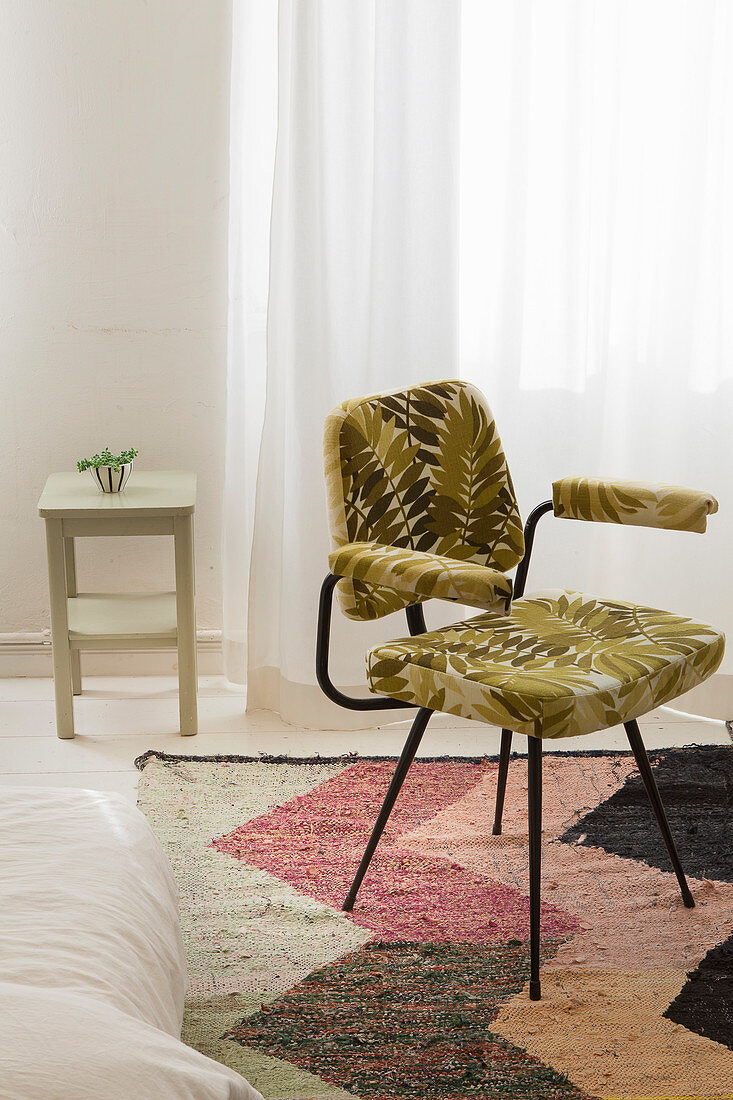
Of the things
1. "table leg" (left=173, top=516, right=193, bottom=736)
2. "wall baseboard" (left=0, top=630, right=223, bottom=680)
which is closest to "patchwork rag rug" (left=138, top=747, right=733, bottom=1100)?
"table leg" (left=173, top=516, right=193, bottom=736)

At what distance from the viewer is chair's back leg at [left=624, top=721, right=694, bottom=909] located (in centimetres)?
173

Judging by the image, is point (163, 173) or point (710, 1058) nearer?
point (710, 1058)

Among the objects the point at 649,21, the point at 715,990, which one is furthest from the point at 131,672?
the point at 649,21

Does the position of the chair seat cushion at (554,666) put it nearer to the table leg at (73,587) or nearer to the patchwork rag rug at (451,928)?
the patchwork rag rug at (451,928)

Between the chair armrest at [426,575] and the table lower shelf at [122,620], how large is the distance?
964 mm

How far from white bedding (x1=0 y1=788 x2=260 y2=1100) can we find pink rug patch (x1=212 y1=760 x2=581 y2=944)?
51cm

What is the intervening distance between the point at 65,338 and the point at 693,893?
1.95 m

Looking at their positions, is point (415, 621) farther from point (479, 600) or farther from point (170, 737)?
point (170, 737)

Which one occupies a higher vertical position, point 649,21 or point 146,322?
point 649,21

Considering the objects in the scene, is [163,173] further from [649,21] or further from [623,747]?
[623,747]

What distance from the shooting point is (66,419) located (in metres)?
2.80

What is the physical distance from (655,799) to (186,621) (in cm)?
115

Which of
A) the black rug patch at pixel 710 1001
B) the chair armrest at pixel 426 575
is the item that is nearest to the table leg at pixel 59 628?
the chair armrest at pixel 426 575

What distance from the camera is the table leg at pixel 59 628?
2404mm
